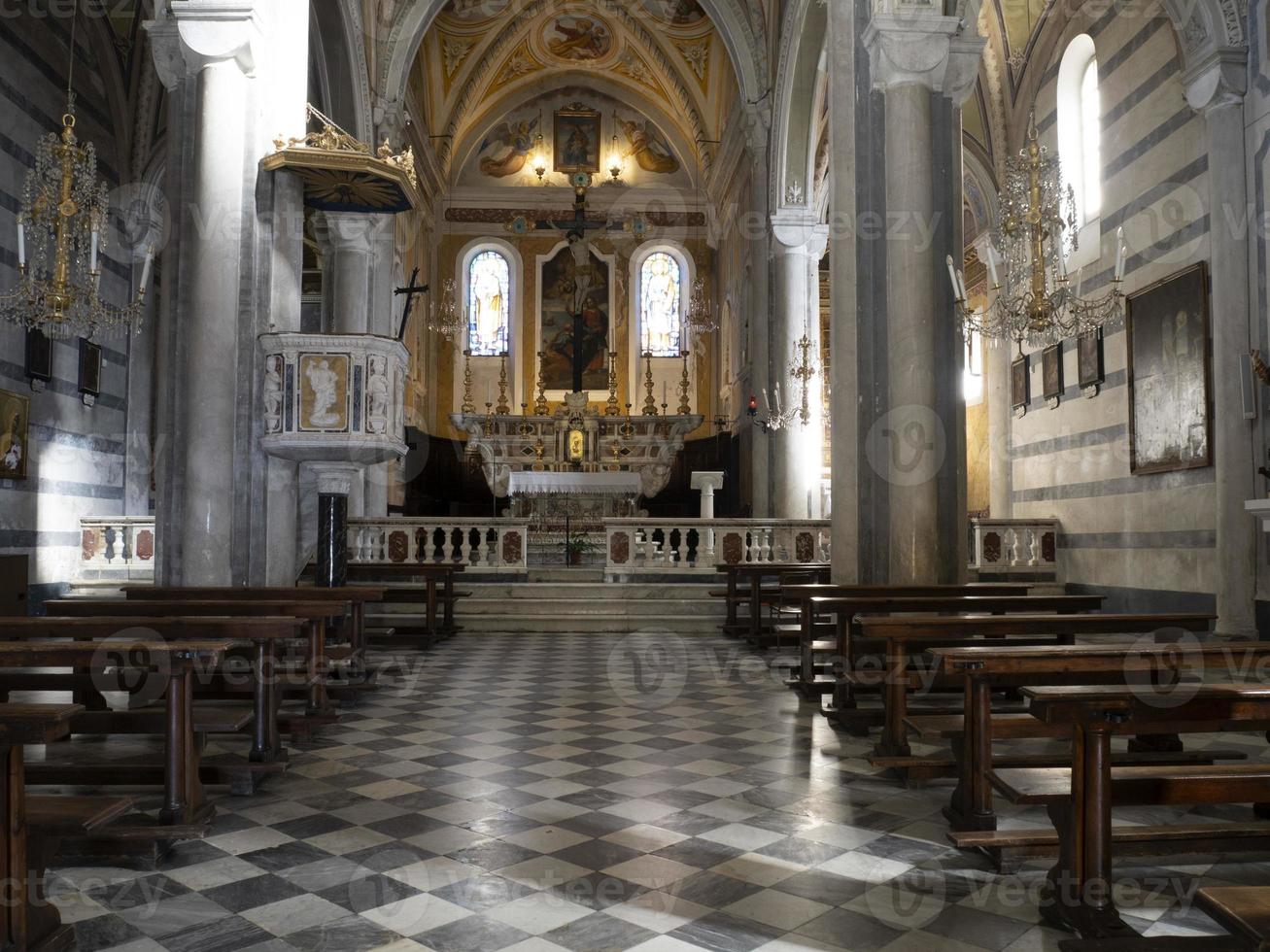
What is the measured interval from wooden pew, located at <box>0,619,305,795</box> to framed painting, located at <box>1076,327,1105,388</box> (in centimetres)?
1213

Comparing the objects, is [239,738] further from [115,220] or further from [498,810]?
[115,220]

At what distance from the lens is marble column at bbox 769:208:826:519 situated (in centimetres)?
1758

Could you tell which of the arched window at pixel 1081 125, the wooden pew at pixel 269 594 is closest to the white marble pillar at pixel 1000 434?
the arched window at pixel 1081 125

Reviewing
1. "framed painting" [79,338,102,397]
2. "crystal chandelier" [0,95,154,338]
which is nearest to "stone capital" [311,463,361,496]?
"crystal chandelier" [0,95,154,338]

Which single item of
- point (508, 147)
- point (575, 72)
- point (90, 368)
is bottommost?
point (90, 368)

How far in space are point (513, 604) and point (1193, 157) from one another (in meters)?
9.66

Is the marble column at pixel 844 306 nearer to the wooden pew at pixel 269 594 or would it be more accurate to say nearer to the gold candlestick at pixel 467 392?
the wooden pew at pixel 269 594

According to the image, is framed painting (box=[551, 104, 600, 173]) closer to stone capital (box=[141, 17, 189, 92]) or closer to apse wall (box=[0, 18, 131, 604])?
apse wall (box=[0, 18, 131, 604])

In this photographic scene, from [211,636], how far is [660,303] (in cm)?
2265

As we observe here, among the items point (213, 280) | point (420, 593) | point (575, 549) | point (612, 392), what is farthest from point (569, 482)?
point (213, 280)

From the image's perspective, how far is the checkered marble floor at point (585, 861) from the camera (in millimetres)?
3102

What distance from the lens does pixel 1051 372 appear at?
1527 centimetres

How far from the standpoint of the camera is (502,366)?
24.9 metres

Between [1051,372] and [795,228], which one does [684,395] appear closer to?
[795,228]
